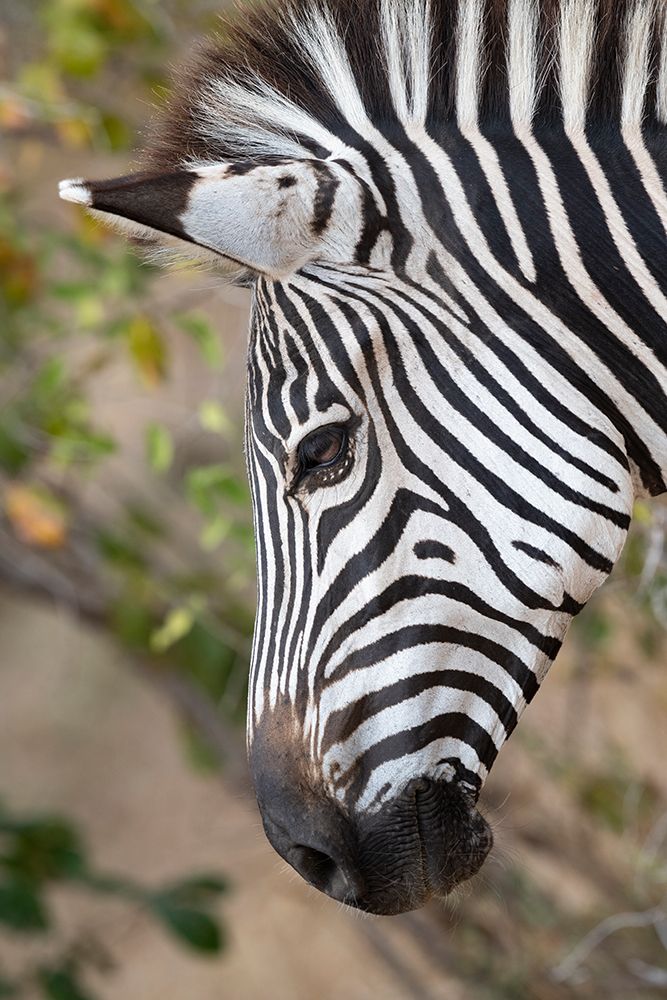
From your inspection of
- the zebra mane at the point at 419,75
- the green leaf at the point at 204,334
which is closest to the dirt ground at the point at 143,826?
the green leaf at the point at 204,334

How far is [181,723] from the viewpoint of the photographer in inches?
242

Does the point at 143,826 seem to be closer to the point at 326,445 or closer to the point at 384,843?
the point at 384,843

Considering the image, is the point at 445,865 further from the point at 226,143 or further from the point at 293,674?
the point at 226,143

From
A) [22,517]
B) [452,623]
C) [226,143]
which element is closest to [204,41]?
[226,143]

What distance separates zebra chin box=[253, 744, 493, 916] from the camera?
1822 millimetres

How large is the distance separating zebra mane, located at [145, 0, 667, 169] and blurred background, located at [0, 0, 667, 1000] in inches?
15.5

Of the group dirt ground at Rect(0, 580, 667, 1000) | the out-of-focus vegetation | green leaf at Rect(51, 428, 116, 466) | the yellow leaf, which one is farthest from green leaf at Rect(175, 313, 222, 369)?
dirt ground at Rect(0, 580, 667, 1000)

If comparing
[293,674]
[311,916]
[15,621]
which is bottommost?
[15,621]

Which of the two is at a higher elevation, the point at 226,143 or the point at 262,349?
the point at 226,143

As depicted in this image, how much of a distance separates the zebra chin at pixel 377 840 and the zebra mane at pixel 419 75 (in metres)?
1.17

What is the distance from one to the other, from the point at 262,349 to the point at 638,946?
383cm

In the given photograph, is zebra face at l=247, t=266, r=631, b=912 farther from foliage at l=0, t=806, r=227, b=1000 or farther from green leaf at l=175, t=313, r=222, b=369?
foliage at l=0, t=806, r=227, b=1000

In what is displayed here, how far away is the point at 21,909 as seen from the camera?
179 inches

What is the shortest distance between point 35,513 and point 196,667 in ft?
4.03
